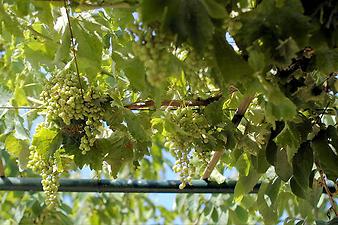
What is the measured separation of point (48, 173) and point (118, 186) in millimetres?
535

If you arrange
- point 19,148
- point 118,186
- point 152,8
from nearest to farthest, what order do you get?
point 152,8 → point 19,148 → point 118,186

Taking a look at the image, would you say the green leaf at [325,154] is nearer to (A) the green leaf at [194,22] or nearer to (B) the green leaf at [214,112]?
(B) the green leaf at [214,112]

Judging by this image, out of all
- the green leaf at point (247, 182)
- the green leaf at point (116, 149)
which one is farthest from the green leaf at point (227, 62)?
the green leaf at point (247, 182)

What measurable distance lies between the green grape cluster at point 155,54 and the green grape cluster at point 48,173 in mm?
732

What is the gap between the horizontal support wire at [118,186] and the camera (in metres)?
2.39

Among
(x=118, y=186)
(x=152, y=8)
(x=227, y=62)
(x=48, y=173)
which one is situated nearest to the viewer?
(x=152, y=8)

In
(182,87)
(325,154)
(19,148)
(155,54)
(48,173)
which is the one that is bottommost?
(155,54)

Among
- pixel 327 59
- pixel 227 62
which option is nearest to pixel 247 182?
pixel 327 59

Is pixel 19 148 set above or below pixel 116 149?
above

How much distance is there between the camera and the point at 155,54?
1.19 meters

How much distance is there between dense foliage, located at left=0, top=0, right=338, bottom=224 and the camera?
1.25 meters

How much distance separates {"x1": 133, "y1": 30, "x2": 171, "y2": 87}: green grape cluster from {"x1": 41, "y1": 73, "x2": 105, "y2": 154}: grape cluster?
51 cm

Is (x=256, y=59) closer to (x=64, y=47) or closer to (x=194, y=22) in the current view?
(x=194, y=22)

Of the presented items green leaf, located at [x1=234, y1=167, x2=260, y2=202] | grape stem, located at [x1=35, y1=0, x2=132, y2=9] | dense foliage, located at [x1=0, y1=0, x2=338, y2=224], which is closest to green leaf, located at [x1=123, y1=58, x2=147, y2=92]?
dense foliage, located at [x1=0, y1=0, x2=338, y2=224]
